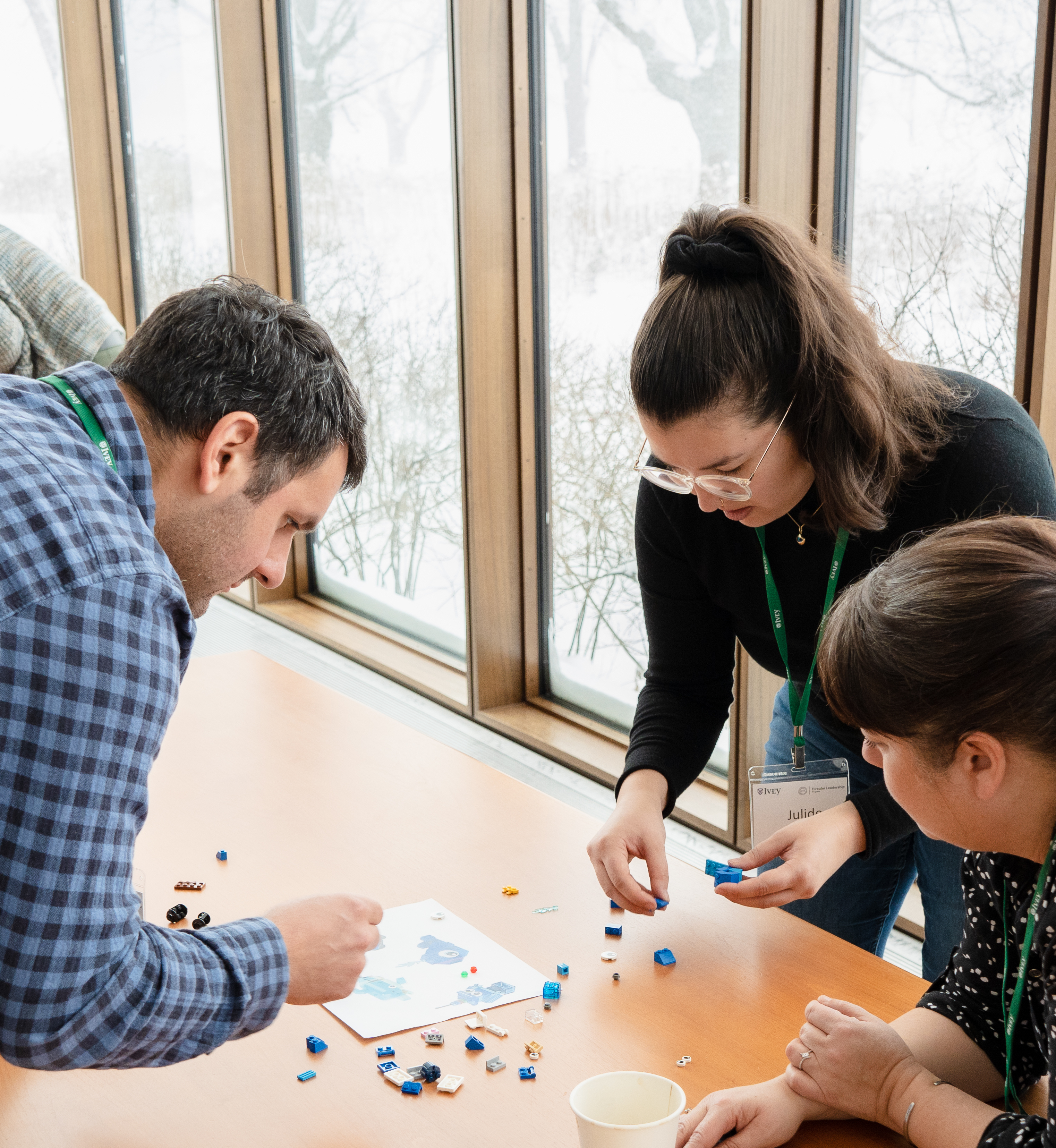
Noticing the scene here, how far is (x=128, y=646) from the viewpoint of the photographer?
0.95 metres

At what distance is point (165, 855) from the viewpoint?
68.6 inches

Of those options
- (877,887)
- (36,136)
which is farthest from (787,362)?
(36,136)

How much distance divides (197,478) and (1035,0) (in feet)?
6.33

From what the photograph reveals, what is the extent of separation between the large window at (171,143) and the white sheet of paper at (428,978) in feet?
14.9

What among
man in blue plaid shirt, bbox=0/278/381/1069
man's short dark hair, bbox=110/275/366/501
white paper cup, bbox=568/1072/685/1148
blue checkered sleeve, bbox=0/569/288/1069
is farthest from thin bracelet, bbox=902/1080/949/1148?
man's short dark hair, bbox=110/275/366/501

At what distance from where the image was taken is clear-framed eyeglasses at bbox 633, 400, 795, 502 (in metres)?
1.52

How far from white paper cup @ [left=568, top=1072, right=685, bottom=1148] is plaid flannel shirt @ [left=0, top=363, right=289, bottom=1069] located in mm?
308

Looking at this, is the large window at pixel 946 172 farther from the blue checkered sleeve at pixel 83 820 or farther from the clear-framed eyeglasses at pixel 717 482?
the blue checkered sleeve at pixel 83 820

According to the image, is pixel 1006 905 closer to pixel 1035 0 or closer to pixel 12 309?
pixel 1035 0

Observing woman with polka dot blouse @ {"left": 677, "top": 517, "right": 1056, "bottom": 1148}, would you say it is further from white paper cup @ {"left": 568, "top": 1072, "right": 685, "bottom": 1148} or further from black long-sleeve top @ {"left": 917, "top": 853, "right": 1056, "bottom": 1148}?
white paper cup @ {"left": 568, "top": 1072, "right": 685, "bottom": 1148}

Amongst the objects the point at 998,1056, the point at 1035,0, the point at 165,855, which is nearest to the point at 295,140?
the point at 1035,0

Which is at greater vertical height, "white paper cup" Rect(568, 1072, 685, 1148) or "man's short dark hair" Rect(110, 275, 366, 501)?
"man's short dark hair" Rect(110, 275, 366, 501)

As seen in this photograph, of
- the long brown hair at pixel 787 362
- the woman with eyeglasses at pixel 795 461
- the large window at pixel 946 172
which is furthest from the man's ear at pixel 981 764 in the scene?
the large window at pixel 946 172

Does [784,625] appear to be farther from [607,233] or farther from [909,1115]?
[607,233]
